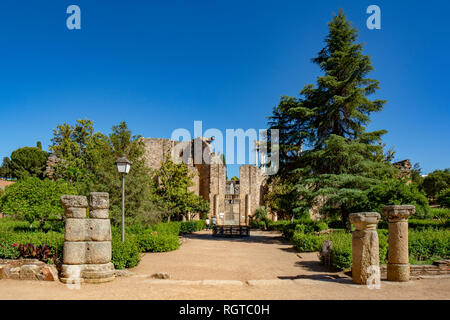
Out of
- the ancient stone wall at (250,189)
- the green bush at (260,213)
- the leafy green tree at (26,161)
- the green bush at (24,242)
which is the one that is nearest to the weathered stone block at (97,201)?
the green bush at (24,242)

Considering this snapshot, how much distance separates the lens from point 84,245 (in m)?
6.51

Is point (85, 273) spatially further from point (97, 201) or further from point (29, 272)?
point (97, 201)

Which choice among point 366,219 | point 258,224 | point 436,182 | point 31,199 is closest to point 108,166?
point 31,199

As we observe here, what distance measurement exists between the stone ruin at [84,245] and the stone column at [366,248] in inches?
207

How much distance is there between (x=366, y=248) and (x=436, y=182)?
38234 millimetres

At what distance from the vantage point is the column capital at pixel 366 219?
5973 mm

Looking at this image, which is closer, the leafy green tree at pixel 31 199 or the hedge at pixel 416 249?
the hedge at pixel 416 249

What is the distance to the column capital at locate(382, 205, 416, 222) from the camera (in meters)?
6.23

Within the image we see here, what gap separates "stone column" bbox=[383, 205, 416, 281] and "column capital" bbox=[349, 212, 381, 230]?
24.1 inches

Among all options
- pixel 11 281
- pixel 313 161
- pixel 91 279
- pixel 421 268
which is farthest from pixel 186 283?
pixel 313 161

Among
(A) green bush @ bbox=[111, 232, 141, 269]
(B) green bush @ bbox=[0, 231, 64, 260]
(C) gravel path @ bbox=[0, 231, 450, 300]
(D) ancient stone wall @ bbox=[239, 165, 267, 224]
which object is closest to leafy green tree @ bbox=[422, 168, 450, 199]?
(D) ancient stone wall @ bbox=[239, 165, 267, 224]

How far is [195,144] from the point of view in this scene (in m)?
33.8

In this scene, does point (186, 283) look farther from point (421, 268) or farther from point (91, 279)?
point (421, 268)

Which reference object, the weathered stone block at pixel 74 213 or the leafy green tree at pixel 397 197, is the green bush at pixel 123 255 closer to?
the weathered stone block at pixel 74 213
